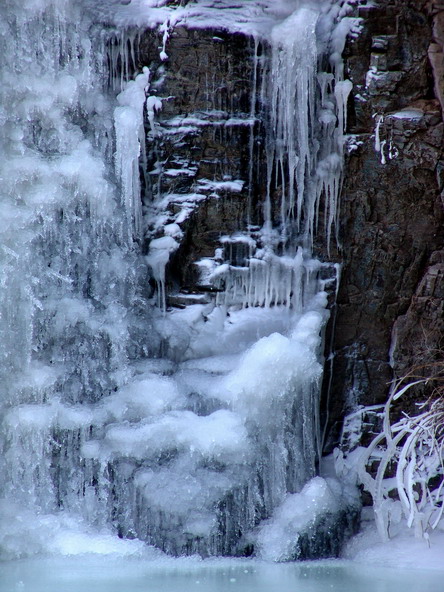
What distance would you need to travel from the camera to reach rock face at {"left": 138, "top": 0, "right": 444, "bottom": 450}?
7.00 m

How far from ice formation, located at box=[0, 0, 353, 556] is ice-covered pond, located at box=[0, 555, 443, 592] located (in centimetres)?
30

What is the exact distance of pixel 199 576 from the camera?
559 cm

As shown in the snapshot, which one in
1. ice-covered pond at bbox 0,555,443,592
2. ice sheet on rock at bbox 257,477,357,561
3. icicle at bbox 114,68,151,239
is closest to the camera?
ice-covered pond at bbox 0,555,443,592

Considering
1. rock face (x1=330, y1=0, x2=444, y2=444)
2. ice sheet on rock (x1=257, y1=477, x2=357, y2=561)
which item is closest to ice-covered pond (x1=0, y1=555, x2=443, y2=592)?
ice sheet on rock (x1=257, y1=477, x2=357, y2=561)

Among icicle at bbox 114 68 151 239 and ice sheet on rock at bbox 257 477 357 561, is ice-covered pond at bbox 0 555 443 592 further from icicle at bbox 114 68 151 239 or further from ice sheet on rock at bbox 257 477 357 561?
icicle at bbox 114 68 151 239

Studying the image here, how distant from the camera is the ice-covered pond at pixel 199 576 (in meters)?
5.20

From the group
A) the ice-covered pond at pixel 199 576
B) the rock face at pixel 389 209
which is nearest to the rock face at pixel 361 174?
the rock face at pixel 389 209

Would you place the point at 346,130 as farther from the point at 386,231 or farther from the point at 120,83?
the point at 120,83

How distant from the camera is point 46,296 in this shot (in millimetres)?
6543

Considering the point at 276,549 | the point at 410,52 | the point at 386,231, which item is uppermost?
the point at 410,52

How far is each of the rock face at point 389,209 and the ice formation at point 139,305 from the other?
0.20 meters

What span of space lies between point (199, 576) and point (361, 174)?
3.49m

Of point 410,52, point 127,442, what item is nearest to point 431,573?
point 127,442

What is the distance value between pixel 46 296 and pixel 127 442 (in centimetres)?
127
